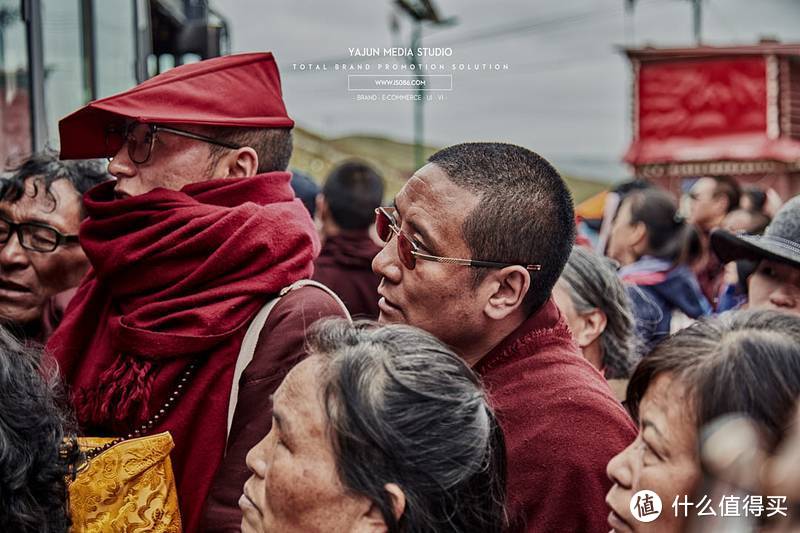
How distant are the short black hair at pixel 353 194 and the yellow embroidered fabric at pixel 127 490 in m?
2.84

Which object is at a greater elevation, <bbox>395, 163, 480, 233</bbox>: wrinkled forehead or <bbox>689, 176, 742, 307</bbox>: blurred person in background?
<bbox>395, 163, 480, 233</bbox>: wrinkled forehead

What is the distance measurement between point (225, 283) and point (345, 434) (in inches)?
30.9

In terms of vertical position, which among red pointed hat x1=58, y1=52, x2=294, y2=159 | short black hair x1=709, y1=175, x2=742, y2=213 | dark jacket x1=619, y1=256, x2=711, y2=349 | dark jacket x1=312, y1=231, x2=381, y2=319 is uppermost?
red pointed hat x1=58, y1=52, x2=294, y2=159

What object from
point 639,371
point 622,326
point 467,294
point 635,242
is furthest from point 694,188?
point 639,371

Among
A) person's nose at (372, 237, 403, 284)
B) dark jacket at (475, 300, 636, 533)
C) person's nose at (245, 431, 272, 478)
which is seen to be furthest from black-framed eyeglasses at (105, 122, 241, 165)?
person's nose at (245, 431, 272, 478)

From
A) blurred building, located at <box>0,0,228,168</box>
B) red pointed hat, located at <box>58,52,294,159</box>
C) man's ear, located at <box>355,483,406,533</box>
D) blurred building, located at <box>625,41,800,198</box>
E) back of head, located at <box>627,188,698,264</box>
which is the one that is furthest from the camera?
blurred building, located at <box>625,41,800,198</box>

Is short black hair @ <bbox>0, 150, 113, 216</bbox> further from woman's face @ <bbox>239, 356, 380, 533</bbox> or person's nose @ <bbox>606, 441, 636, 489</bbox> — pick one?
person's nose @ <bbox>606, 441, 636, 489</bbox>

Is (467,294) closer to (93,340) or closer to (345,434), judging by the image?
(345,434)

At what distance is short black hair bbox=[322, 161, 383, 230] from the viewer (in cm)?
487

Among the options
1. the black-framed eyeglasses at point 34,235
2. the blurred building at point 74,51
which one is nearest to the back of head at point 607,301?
the black-framed eyeglasses at point 34,235

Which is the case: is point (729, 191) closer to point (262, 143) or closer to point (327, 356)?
point (262, 143)

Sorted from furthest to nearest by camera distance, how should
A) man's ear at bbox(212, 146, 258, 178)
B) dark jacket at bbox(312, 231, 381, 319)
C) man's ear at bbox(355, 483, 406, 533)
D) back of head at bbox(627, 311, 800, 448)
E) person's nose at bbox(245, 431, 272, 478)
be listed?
dark jacket at bbox(312, 231, 381, 319) < man's ear at bbox(212, 146, 258, 178) < person's nose at bbox(245, 431, 272, 478) < man's ear at bbox(355, 483, 406, 533) < back of head at bbox(627, 311, 800, 448)

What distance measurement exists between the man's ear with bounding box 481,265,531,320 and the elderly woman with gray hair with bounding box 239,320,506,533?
1.80 ft

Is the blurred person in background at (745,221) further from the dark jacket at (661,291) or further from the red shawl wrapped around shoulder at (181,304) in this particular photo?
the red shawl wrapped around shoulder at (181,304)
